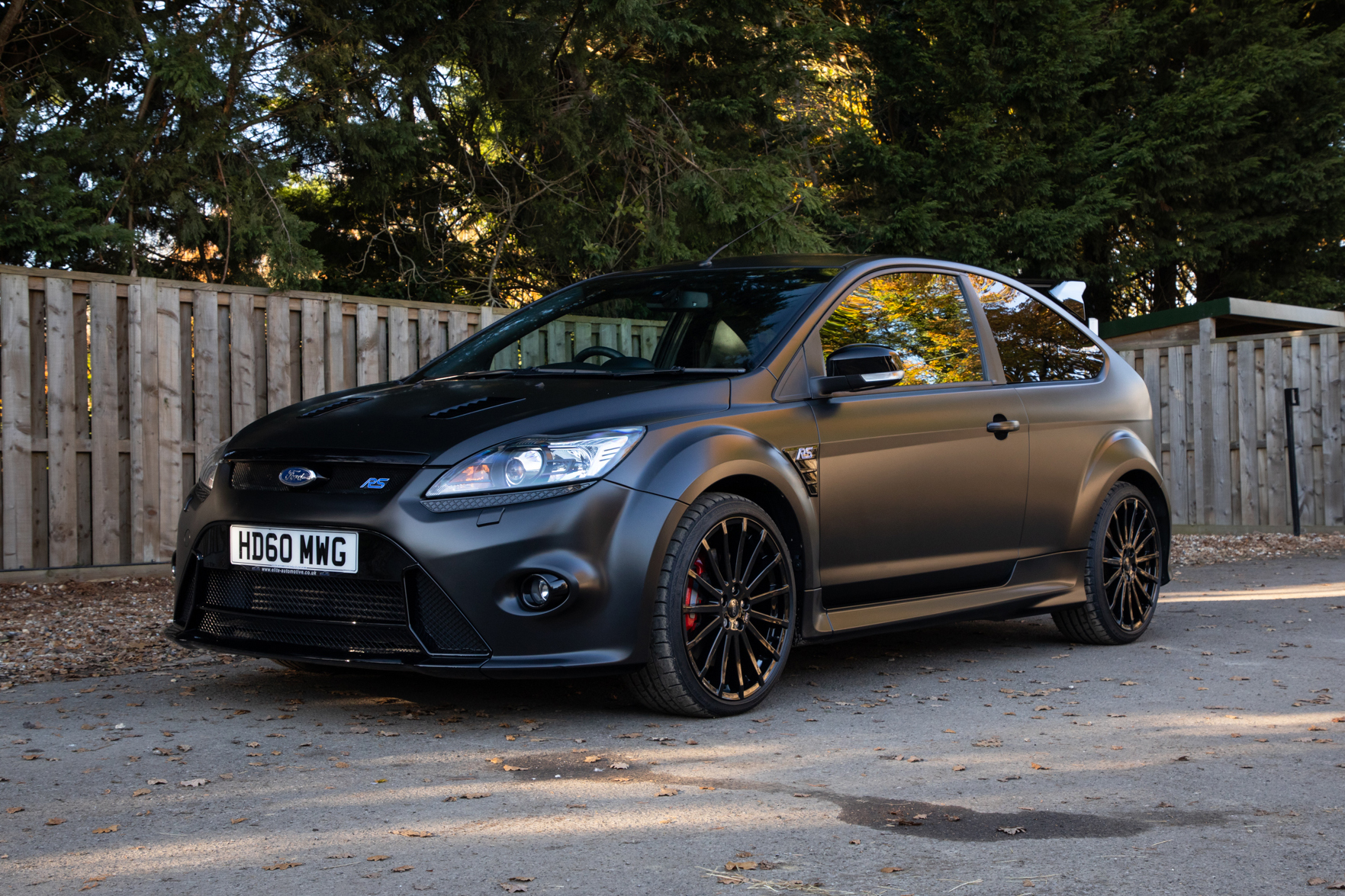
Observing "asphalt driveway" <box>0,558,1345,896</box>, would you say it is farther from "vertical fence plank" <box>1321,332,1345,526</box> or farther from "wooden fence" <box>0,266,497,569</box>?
"vertical fence plank" <box>1321,332,1345,526</box>

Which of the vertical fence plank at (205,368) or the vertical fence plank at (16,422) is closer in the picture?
the vertical fence plank at (16,422)

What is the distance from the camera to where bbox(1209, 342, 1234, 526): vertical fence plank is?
14133mm

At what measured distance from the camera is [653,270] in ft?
20.0

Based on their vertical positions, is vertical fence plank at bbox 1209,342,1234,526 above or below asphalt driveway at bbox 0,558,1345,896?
above

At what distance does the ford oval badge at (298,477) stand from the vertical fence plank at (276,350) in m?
5.05

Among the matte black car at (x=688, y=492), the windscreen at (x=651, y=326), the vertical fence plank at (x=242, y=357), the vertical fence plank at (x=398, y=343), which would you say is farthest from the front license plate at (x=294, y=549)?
the vertical fence plank at (x=398, y=343)

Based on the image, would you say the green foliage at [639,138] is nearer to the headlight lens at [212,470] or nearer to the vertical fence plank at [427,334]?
the vertical fence plank at [427,334]

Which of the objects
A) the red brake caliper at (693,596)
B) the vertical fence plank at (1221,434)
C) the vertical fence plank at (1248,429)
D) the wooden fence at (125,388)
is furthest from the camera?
the vertical fence plank at (1221,434)

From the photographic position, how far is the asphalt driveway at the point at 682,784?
121 inches

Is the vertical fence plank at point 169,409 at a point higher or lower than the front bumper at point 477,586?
higher

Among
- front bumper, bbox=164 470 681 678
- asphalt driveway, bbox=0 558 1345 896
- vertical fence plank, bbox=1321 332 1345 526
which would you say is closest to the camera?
asphalt driveway, bbox=0 558 1345 896

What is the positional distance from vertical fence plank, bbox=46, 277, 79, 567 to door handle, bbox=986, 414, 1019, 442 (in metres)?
5.76

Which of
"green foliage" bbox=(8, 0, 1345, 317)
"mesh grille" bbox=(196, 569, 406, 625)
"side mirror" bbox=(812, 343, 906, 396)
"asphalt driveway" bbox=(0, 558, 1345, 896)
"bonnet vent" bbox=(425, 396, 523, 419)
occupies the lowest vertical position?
"asphalt driveway" bbox=(0, 558, 1345, 896)

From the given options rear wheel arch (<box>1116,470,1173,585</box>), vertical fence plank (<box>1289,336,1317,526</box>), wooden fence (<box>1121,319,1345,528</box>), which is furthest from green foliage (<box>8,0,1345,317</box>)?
rear wheel arch (<box>1116,470,1173,585</box>)
